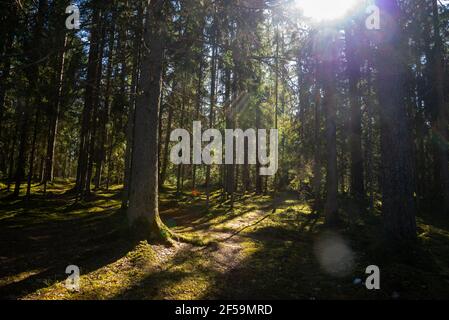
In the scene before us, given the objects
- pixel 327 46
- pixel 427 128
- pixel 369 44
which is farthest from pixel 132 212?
pixel 427 128

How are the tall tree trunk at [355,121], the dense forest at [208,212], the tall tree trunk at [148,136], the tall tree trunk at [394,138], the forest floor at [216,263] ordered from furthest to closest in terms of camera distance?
the tall tree trunk at [355,121] < the tall tree trunk at [148,136] < the tall tree trunk at [394,138] < the dense forest at [208,212] < the forest floor at [216,263]

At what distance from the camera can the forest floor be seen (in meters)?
6.30

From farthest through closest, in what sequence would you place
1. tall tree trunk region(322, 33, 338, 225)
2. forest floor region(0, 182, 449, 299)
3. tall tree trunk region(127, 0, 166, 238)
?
tall tree trunk region(322, 33, 338, 225), tall tree trunk region(127, 0, 166, 238), forest floor region(0, 182, 449, 299)

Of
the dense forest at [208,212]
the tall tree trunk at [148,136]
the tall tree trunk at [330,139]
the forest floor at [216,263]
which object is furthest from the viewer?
the tall tree trunk at [330,139]

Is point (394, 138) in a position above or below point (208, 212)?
above

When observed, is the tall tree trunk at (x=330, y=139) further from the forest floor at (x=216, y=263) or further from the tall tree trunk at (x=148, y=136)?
the tall tree trunk at (x=148, y=136)

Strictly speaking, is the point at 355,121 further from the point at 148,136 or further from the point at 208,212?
the point at 148,136

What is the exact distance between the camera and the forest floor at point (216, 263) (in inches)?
248

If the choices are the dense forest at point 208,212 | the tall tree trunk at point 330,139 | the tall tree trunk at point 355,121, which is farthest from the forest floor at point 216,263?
the tall tree trunk at point 355,121

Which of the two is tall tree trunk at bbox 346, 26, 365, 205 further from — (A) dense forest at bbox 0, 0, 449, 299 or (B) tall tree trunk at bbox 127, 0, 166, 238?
(B) tall tree trunk at bbox 127, 0, 166, 238

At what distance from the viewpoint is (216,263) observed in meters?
8.30

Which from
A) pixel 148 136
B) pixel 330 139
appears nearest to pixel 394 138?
pixel 330 139

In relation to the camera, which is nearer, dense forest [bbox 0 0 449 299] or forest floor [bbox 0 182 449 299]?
forest floor [bbox 0 182 449 299]

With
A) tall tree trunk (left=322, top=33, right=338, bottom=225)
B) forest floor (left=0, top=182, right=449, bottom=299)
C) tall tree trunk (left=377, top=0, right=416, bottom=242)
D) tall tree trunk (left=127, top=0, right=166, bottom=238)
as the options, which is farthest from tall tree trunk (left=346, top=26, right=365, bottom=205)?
tall tree trunk (left=127, top=0, right=166, bottom=238)
